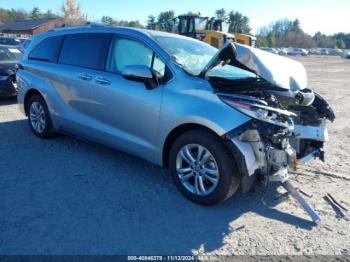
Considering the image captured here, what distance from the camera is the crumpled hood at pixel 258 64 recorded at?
3846 millimetres

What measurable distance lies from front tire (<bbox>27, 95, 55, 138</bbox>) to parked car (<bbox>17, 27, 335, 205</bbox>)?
A: 83 cm

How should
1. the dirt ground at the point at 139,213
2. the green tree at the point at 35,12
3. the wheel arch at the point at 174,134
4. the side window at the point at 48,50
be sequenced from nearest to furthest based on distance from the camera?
the dirt ground at the point at 139,213 → the wheel arch at the point at 174,134 → the side window at the point at 48,50 → the green tree at the point at 35,12

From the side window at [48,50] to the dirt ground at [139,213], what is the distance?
5.34ft

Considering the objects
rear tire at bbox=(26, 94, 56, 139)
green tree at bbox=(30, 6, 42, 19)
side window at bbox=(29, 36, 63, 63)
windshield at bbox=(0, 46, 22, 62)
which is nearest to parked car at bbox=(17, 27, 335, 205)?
side window at bbox=(29, 36, 63, 63)

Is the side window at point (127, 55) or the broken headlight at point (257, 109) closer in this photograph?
the broken headlight at point (257, 109)

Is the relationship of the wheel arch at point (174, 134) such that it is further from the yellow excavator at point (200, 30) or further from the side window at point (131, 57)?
the yellow excavator at point (200, 30)

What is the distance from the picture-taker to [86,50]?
5305mm

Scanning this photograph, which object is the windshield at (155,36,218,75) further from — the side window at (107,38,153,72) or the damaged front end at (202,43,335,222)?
the damaged front end at (202,43,335,222)

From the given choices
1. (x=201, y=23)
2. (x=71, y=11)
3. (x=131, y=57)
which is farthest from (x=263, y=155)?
(x=71, y=11)

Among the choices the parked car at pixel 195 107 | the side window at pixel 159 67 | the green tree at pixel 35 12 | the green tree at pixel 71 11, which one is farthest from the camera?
the green tree at pixel 35 12

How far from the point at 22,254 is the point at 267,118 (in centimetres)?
255

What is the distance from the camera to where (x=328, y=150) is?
20.2ft

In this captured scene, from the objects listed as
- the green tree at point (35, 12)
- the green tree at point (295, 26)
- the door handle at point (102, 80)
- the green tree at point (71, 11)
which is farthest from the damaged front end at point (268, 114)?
the green tree at point (295, 26)

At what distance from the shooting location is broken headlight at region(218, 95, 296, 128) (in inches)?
143
